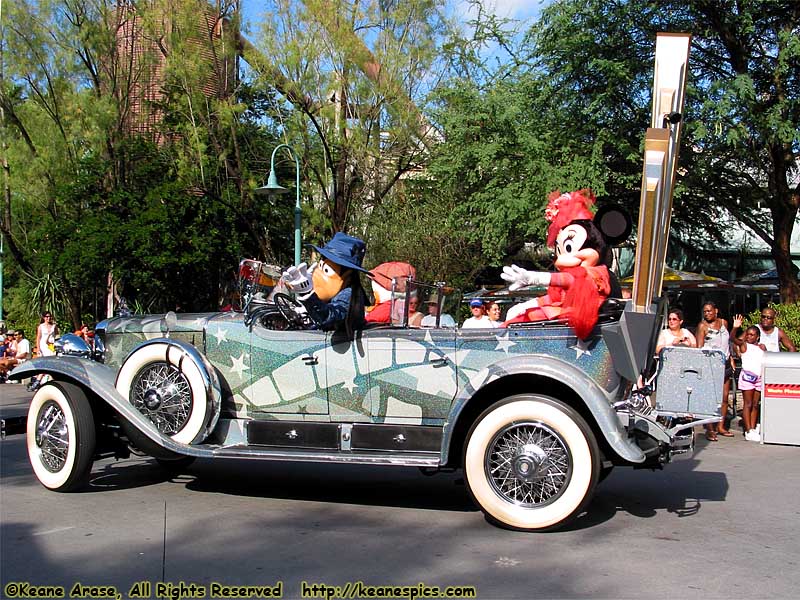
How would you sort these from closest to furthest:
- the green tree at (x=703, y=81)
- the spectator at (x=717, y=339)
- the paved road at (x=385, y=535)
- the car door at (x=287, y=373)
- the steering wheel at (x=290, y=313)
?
the paved road at (x=385, y=535) → the car door at (x=287, y=373) → the steering wheel at (x=290, y=313) → the spectator at (x=717, y=339) → the green tree at (x=703, y=81)

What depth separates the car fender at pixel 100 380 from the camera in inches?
231

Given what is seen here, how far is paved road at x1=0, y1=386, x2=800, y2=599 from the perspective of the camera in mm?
4367

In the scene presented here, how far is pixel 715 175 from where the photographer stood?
671 inches

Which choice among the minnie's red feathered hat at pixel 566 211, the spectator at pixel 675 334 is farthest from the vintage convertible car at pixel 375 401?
the spectator at pixel 675 334

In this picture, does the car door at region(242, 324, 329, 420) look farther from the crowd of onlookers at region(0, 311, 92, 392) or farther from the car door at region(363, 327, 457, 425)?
the crowd of onlookers at region(0, 311, 92, 392)

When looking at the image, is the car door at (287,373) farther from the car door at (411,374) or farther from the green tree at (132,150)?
the green tree at (132,150)

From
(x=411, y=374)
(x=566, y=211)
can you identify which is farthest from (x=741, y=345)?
(x=411, y=374)

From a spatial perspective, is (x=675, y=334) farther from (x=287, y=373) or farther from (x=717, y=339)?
(x=287, y=373)

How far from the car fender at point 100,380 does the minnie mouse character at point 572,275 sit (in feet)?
8.34

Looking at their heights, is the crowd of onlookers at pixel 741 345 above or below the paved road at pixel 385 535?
above

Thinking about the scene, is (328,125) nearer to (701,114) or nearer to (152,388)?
(701,114)

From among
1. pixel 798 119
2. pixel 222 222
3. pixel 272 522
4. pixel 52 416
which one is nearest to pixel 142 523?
pixel 272 522

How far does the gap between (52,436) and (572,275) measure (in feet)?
13.7

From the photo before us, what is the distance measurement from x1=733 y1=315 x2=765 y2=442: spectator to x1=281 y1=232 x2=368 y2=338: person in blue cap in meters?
6.06
